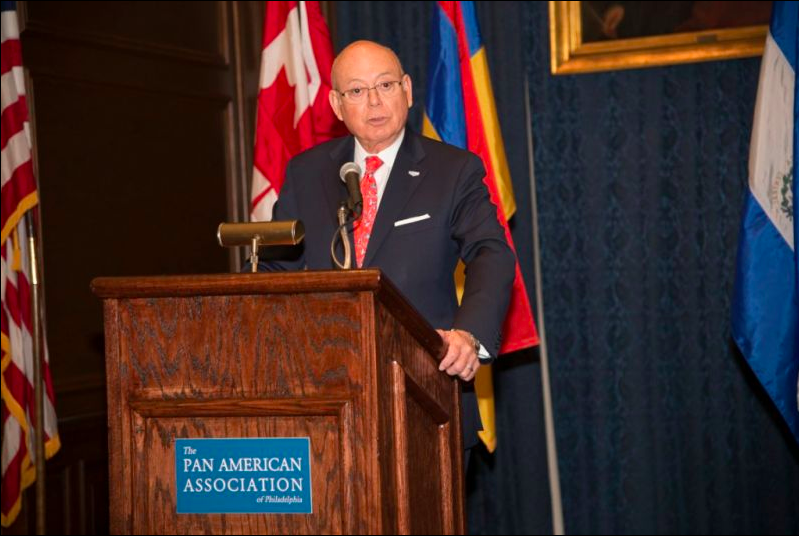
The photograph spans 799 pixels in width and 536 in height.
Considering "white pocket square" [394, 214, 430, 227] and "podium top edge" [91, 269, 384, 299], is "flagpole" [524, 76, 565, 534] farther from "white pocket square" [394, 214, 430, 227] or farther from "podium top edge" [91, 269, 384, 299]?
"podium top edge" [91, 269, 384, 299]

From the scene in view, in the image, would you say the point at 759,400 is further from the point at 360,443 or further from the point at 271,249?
the point at 360,443

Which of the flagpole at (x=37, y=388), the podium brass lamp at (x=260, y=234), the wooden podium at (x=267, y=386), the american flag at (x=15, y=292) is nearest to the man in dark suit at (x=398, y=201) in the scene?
the podium brass lamp at (x=260, y=234)

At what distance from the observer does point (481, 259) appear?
2.76 meters

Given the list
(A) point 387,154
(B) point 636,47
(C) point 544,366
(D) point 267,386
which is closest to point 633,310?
(C) point 544,366

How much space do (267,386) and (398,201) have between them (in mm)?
1023

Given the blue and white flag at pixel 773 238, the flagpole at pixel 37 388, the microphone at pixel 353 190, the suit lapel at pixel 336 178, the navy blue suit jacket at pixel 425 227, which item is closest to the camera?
the microphone at pixel 353 190

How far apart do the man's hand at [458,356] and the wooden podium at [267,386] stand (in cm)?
18

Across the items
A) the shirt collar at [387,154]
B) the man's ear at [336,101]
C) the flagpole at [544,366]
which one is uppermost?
the man's ear at [336,101]

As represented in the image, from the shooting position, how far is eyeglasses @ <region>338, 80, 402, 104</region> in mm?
3055

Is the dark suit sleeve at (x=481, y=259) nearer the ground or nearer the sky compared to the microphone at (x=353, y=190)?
nearer the ground

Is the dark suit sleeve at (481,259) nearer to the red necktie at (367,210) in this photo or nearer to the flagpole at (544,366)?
the red necktie at (367,210)

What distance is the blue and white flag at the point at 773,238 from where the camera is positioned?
14.4 ft

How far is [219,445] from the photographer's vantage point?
2084 millimetres

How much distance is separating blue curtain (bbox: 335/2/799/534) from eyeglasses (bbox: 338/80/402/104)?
97.8 inches
